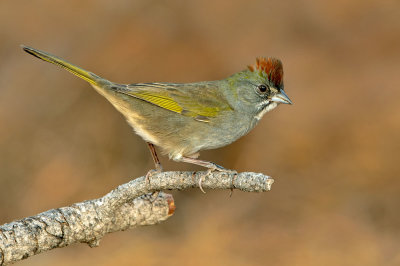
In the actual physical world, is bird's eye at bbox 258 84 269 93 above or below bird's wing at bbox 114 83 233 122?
above

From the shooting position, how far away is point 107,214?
4352mm

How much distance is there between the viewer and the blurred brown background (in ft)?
30.5

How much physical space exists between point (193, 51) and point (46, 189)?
348 centimetres

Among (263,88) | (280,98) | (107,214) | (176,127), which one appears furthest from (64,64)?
(280,98)

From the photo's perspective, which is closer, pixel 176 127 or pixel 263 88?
pixel 176 127

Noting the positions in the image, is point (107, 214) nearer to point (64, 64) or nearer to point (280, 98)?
point (64, 64)

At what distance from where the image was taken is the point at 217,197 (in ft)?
33.0

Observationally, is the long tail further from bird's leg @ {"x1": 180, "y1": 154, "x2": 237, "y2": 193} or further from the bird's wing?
bird's leg @ {"x1": 180, "y1": 154, "x2": 237, "y2": 193}

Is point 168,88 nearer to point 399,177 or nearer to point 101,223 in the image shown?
point 101,223

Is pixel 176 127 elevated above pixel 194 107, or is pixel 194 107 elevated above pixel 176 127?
pixel 194 107

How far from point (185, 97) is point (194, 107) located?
0.61 ft

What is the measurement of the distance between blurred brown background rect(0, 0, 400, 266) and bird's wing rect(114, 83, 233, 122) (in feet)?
12.3

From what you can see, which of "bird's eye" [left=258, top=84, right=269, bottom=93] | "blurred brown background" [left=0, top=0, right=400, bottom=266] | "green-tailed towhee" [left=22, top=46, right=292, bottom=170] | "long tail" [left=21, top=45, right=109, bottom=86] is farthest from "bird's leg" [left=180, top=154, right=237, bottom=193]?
"blurred brown background" [left=0, top=0, right=400, bottom=266]

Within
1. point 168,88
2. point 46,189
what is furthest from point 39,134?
point 168,88
